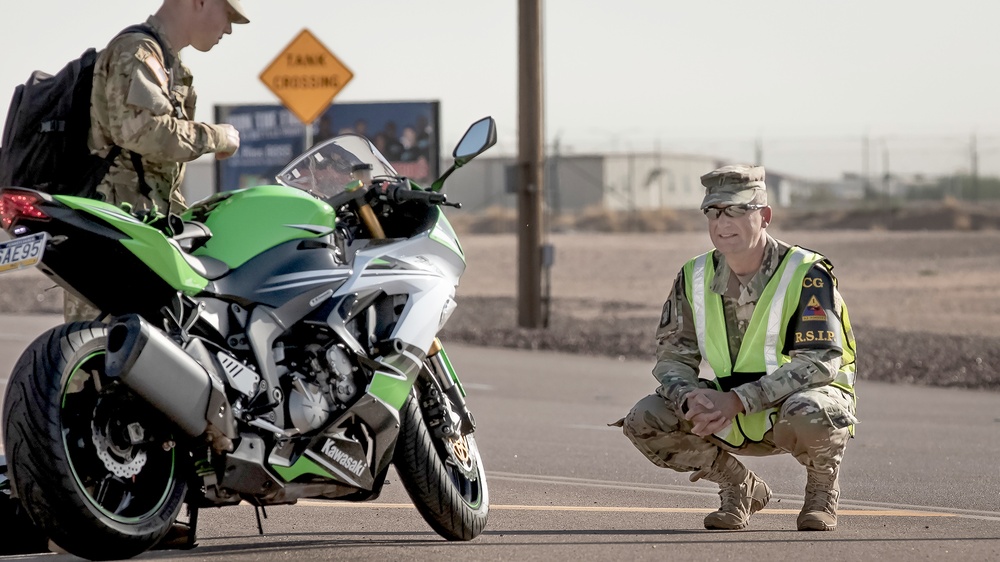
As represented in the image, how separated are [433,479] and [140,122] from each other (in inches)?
64.5

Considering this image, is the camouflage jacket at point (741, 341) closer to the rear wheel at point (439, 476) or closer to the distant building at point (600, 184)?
the rear wheel at point (439, 476)

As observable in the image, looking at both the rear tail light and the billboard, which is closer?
the rear tail light

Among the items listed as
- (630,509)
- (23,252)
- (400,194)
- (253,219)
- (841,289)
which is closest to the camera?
(23,252)

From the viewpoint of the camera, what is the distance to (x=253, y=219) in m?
5.41

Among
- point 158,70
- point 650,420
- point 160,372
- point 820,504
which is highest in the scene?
point 158,70

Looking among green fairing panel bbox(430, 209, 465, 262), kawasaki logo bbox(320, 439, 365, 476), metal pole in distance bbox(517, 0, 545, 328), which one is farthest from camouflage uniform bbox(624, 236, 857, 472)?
metal pole in distance bbox(517, 0, 545, 328)

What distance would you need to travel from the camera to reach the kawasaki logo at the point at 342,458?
541cm

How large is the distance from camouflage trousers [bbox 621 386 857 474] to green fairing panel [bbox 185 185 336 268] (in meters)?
1.64

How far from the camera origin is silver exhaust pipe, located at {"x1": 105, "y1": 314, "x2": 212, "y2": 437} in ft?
15.6

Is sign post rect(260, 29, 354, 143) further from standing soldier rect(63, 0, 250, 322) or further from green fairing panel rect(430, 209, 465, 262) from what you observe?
green fairing panel rect(430, 209, 465, 262)

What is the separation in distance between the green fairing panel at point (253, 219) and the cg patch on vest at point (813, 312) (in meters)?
1.94

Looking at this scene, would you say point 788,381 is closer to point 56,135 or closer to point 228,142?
point 228,142

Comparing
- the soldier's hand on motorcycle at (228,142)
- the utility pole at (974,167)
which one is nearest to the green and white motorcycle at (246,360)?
the soldier's hand on motorcycle at (228,142)

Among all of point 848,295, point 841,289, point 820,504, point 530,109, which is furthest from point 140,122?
point 841,289
